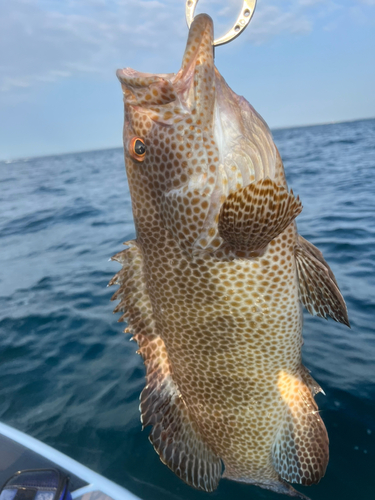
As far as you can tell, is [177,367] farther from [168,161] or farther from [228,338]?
→ [168,161]

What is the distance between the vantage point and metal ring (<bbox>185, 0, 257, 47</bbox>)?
78.6 inches

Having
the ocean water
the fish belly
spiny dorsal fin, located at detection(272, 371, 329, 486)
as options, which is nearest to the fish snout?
the fish belly

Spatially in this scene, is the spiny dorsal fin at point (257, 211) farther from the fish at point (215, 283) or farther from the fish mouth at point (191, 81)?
the fish mouth at point (191, 81)

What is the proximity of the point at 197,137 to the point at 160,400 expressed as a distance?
1996 mm

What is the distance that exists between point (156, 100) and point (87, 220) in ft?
46.9

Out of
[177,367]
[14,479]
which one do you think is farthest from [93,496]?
[177,367]

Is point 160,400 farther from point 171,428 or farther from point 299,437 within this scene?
point 299,437

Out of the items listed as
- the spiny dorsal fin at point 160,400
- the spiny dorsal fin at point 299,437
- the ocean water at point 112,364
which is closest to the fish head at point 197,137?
the spiny dorsal fin at point 160,400

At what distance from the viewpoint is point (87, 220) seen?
16.0 meters

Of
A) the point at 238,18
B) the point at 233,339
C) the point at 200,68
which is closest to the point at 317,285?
the point at 233,339

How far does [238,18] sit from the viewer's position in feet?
6.70

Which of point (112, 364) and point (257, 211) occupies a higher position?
point (257, 211)

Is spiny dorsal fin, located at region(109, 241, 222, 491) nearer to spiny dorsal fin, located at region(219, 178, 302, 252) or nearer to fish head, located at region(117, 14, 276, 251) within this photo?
fish head, located at region(117, 14, 276, 251)

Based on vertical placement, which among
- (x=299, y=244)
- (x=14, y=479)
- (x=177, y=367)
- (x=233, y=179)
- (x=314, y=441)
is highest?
(x=233, y=179)
